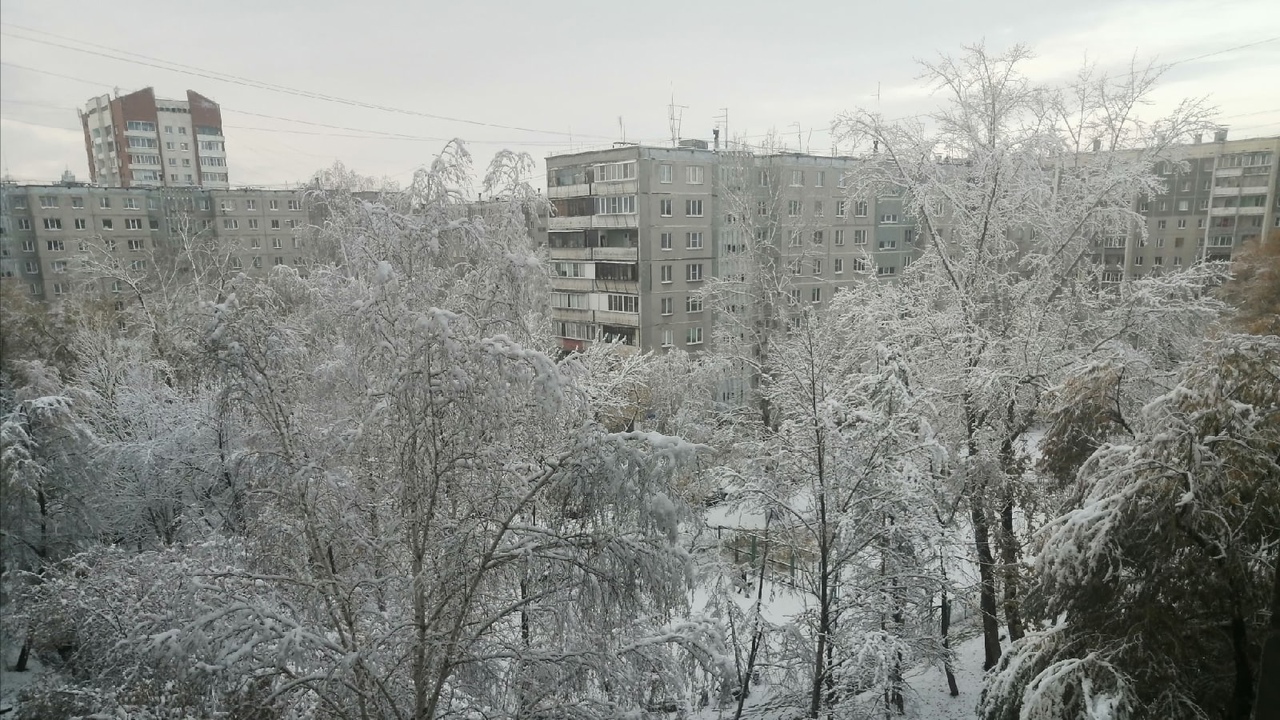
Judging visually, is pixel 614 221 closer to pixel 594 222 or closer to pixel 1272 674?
pixel 594 222

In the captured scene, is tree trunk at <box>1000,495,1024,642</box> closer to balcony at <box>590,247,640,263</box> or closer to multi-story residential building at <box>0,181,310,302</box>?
multi-story residential building at <box>0,181,310,302</box>

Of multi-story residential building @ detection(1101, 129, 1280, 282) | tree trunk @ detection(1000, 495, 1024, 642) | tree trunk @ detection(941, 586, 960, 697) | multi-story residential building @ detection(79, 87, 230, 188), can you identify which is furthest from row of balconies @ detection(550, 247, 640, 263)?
tree trunk @ detection(1000, 495, 1024, 642)

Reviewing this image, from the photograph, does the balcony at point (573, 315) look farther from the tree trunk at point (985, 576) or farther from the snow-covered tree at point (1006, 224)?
the tree trunk at point (985, 576)

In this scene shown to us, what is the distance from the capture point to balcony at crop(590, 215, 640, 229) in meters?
18.8

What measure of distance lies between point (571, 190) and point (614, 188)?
162cm

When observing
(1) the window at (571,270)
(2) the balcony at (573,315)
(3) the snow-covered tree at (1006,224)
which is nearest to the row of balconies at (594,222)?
(1) the window at (571,270)

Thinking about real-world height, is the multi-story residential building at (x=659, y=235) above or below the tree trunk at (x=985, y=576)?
above

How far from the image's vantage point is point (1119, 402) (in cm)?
551

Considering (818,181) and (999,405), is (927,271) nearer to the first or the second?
(999,405)

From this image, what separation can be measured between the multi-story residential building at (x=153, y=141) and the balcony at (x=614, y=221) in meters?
10.8

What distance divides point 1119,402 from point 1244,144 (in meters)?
12.4

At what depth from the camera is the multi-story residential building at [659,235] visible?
1877cm

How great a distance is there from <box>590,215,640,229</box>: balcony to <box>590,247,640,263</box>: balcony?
59 cm

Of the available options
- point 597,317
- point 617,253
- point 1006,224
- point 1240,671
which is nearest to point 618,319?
point 597,317
